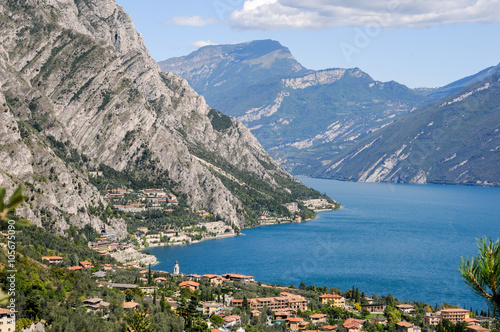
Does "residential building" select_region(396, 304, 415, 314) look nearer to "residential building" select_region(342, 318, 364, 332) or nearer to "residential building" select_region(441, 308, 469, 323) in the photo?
"residential building" select_region(441, 308, 469, 323)

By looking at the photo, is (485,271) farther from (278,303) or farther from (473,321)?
(278,303)

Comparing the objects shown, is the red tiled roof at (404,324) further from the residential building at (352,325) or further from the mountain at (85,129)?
the mountain at (85,129)

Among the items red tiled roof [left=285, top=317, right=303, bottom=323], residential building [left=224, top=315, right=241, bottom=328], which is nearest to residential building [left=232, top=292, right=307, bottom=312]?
red tiled roof [left=285, top=317, right=303, bottom=323]

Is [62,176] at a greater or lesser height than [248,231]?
greater

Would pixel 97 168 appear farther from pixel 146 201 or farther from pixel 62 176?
pixel 62 176

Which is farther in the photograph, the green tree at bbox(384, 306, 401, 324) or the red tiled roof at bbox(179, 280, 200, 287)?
the red tiled roof at bbox(179, 280, 200, 287)

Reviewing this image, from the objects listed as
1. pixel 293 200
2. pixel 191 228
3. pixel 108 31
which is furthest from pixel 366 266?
pixel 108 31
